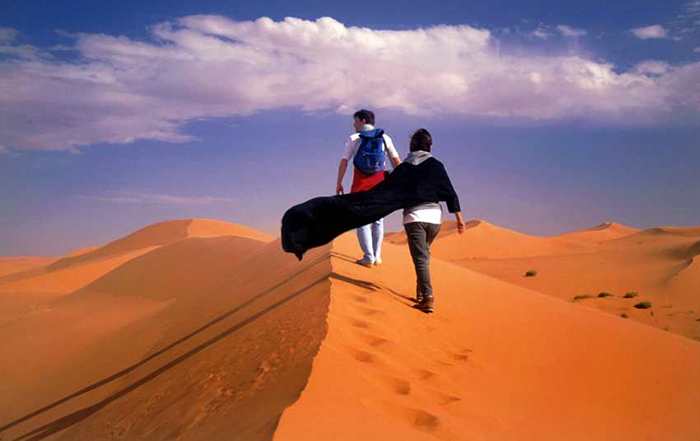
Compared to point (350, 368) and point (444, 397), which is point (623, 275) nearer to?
point (444, 397)

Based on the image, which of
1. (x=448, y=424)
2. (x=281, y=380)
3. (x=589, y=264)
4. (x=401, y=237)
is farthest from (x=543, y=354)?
(x=401, y=237)

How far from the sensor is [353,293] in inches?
225

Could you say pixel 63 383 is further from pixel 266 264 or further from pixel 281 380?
pixel 281 380

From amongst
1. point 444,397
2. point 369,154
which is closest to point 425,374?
point 444,397

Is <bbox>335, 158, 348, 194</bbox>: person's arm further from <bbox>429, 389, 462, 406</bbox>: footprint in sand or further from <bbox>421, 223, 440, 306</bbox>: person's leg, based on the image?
<bbox>429, 389, 462, 406</bbox>: footprint in sand

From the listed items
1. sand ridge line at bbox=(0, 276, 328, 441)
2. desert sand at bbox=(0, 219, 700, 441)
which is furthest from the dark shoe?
sand ridge line at bbox=(0, 276, 328, 441)

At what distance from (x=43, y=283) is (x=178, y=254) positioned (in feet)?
26.8

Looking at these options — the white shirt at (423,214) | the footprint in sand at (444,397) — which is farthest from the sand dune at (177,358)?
the white shirt at (423,214)

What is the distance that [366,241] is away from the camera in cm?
725

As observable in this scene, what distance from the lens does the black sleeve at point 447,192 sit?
5801mm

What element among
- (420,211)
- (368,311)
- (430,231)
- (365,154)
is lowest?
(368,311)

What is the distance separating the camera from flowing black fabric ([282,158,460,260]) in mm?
5234

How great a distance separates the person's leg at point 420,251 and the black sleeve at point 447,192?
37 centimetres

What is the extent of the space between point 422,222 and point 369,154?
123cm
